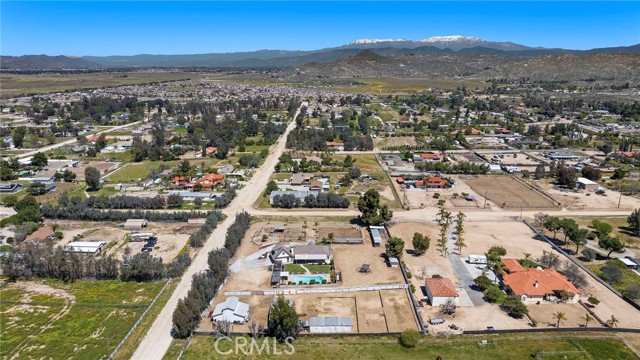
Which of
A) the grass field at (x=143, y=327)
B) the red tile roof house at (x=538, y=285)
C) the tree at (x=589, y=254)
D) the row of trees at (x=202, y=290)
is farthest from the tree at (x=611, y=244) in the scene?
the grass field at (x=143, y=327)

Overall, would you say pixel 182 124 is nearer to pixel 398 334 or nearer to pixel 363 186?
pixel 363 186

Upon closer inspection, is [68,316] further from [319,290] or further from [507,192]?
[507,192]

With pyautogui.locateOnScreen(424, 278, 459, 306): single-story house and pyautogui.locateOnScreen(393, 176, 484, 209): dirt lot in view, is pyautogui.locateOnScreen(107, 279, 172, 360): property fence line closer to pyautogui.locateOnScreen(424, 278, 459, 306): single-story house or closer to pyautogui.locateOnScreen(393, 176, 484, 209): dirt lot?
pyautogui.locateOnScreen(424, 278, 459, 306): single-story house

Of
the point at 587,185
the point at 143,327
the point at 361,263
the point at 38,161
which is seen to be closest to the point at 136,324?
the point at 143,327

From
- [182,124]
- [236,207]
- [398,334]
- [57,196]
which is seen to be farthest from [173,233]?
[182,124]

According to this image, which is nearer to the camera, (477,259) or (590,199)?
(477,259)

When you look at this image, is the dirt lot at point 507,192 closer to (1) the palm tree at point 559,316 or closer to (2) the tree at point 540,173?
(2) the tree at point 540,173
